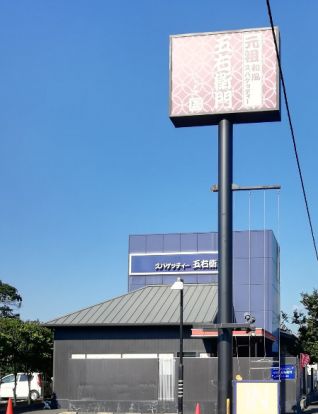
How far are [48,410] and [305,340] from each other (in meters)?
24.8

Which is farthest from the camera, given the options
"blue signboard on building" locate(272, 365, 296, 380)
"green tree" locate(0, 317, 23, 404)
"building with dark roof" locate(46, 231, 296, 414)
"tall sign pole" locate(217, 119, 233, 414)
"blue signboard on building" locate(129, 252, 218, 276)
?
"blue signboard on building" locate(129, 252, 218, 276)

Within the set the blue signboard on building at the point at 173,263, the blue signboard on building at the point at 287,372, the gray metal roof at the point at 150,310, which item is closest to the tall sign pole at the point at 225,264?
the blue signboard on building at the point at 287,372

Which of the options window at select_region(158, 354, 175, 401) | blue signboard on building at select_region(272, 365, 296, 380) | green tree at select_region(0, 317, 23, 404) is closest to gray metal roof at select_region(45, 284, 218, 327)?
green tree at select_region(0, 317, 23, 404)

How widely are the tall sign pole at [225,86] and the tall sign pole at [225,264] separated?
4 centimetres

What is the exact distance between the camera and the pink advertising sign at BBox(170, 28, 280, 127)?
26891mm

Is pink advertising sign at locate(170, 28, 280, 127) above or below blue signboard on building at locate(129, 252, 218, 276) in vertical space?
above

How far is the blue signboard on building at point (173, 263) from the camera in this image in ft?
149

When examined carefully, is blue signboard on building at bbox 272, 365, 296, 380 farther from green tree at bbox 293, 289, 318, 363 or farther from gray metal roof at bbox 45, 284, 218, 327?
green tree at bbox 293, 289, 318, 363

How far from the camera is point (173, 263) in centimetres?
4650

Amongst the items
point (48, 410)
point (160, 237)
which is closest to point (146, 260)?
point (160, 237)

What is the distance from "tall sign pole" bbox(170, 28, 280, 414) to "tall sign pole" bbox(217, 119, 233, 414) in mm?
37

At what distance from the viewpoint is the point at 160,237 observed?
4747 centimetres

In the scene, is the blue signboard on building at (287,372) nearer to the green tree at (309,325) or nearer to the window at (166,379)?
the window at (166,379)

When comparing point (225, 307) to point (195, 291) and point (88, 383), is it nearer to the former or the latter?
point (88, 383)
